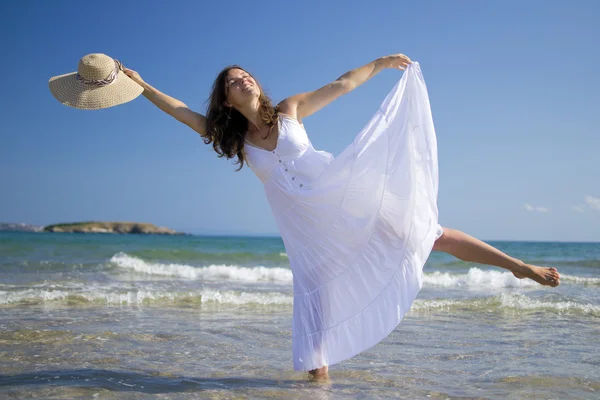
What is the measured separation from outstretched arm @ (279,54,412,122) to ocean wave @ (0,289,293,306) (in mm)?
5801

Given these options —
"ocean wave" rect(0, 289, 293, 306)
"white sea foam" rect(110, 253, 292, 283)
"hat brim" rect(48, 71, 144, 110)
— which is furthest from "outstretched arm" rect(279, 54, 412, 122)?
"white sea foam" rect(110, 253, 292, 283)

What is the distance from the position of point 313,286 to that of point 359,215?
655mm

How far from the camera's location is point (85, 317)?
7398 millimetres

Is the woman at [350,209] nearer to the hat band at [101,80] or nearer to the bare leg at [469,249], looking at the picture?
the bare leg at [469,249]

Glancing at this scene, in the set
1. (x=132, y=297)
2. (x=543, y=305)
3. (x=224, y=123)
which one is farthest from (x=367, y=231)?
(x=132, y=297)

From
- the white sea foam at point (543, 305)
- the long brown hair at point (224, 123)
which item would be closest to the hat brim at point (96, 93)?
the long brown hair at point (224, 123)

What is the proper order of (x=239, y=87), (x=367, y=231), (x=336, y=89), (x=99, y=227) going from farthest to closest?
(x=99, y=227)
(x=336, y=89)
(x=239, y=87)
(x=367, y=231)

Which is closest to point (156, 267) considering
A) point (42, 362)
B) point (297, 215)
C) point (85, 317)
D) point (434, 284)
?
point (434, 284)

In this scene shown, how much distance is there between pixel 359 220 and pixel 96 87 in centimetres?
248

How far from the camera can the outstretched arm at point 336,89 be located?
4.42m

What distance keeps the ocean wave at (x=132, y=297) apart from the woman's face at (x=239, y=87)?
5871 millimetres

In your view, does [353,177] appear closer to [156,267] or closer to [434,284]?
Answer: [434,284]

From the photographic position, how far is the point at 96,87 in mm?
4594

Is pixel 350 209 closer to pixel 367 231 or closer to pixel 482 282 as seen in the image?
pixel 367 231
